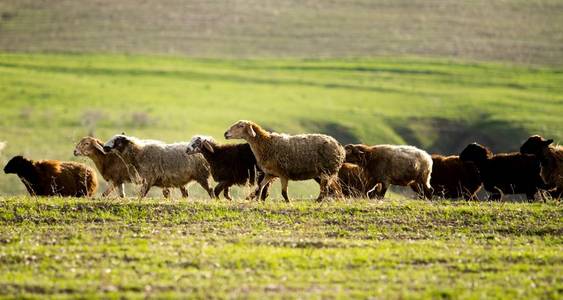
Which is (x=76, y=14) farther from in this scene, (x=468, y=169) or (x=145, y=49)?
(x=468, y=169)

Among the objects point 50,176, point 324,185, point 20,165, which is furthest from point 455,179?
point 20,165

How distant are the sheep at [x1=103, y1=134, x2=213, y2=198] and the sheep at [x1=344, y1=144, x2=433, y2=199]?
3.54m

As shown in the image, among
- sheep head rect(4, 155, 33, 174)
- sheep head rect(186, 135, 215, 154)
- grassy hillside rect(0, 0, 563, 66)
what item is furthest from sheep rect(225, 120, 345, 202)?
grassy hillside rect(0, 0, 563, 66)

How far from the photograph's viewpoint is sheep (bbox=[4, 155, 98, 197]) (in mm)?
23281

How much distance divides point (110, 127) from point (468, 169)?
3293 centimetres

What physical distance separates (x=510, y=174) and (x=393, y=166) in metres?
2.57

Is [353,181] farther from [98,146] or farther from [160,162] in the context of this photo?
[98,146]

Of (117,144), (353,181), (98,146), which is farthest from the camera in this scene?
(353,181)

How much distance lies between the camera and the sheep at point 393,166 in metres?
23.2

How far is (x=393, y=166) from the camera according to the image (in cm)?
2322

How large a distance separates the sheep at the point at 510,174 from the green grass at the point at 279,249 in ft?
7.48

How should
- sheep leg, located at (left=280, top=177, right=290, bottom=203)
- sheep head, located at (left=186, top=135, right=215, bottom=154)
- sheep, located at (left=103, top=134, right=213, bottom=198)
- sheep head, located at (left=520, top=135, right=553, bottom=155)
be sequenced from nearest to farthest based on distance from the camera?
sheep leg, located at (left=280, top=177, right=290, bottom=203) < sheep, located at (left=103, top=134, right=213, bottom=198) < sheep head, located at (left=186, top=135, right=215, bottom=154) < sheep head, located at (left=520, top=135, right=553, bottom=155)

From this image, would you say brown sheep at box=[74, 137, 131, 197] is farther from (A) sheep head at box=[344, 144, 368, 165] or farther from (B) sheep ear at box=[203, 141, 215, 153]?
(A) sheep head at box=[344, 144, 368, 165]

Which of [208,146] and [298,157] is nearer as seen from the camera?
[298,157]
